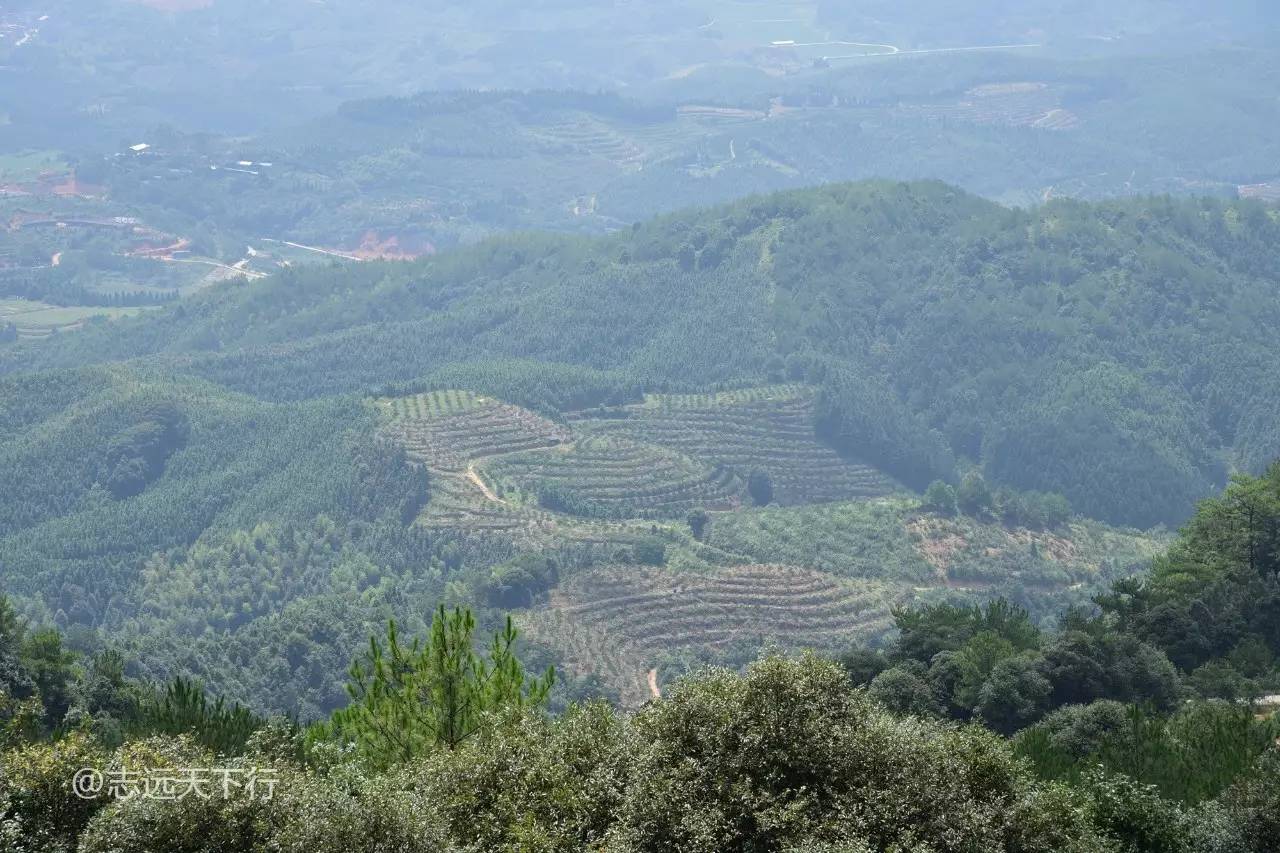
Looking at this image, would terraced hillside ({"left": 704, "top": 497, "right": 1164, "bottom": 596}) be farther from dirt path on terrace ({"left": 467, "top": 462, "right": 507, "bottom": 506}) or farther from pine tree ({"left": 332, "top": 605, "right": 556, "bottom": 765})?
pine tree ({"left": 332, "top": 605, "right": 556, "bottom": 765})

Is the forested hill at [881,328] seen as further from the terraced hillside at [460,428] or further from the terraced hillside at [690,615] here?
the terraced hillside at [690,615]

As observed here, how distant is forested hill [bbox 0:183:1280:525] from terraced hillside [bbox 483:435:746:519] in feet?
36.5

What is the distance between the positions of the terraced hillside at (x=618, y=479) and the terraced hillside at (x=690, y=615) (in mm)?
14899

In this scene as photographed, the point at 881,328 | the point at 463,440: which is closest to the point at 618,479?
the point at 463,440

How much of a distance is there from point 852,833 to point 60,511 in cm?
10785

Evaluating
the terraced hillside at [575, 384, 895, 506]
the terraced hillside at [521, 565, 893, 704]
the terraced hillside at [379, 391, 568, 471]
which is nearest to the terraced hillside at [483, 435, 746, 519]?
the terraced hillside at [379, 391, 568, 471]

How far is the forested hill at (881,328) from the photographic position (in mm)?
155125

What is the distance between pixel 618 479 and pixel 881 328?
5879 cm

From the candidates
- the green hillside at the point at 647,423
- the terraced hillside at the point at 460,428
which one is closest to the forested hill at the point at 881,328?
the green hillside at the point at 647,423

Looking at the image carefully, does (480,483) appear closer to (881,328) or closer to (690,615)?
(690,615)

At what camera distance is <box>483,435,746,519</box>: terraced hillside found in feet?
412

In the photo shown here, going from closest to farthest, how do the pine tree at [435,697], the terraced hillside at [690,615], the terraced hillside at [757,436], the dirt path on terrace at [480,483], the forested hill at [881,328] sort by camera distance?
1. the pine tree at [435,697]
2. the terraced hillside at [690,615]
3. the dirt path on terrace at [480,483]
4. the terraced hillside at [757,436]
5. the forested hill at [881,328]

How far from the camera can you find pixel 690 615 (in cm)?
10531

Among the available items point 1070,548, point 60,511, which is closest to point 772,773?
point 1070,548
